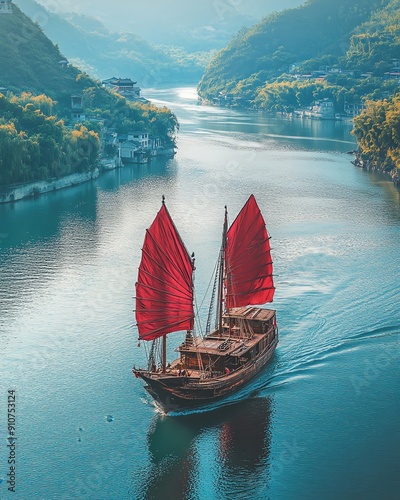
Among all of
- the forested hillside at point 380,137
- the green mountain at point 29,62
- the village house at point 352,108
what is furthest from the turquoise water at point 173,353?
the village house at point 352,108

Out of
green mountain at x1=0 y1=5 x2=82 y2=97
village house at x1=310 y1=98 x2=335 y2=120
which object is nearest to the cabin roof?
green mountain at x1=0 y1=5 x2=82 y2=97

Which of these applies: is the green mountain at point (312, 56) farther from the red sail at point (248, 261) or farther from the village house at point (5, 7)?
the red sail at point (248, 261)

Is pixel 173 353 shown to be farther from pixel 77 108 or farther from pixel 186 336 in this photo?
Result: pixel 77 108

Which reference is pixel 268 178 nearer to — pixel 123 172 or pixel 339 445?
A: pixel 123 172

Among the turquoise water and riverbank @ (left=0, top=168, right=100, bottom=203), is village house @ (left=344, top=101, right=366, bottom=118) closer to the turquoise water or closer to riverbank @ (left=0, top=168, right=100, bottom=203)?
riverbank @ (left=0, top=168, right=100, bottom=203)

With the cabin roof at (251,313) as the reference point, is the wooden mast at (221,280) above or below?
above

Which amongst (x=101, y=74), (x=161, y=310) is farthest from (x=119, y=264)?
(x=101, y=74)
